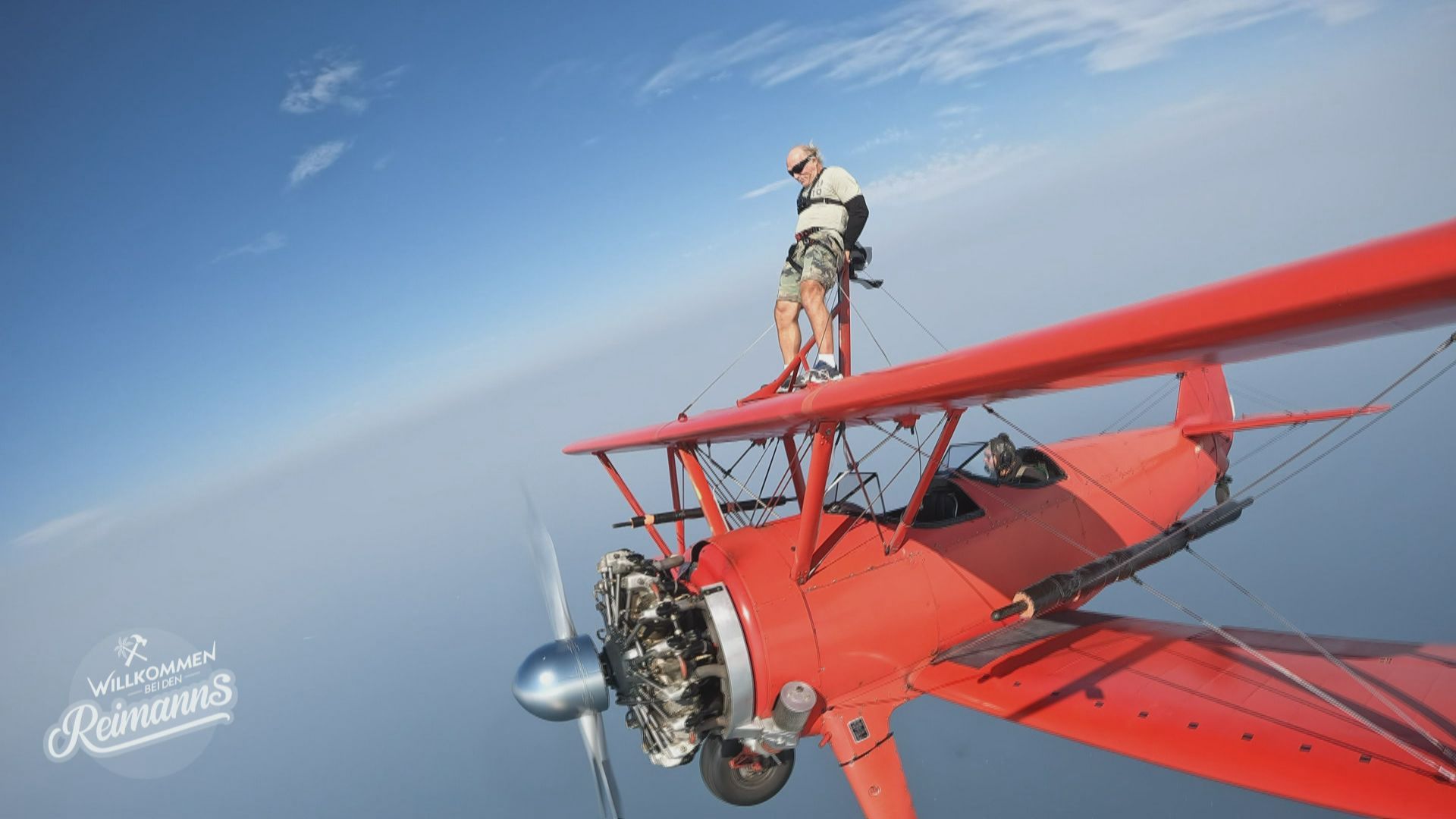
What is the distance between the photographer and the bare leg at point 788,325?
6.79 m

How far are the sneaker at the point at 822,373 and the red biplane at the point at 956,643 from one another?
459 millimetres

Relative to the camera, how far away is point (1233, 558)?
79625mm

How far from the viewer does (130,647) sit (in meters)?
16.2

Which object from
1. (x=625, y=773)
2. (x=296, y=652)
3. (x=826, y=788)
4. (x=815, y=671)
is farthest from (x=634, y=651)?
(x=296, y=652)

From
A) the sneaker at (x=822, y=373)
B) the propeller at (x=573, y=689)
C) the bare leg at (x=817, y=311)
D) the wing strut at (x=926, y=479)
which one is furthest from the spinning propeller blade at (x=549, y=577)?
the bare leg at (x=817, y=311)

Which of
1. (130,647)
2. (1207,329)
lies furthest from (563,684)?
(130,647)

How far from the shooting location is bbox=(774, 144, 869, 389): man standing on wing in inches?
249

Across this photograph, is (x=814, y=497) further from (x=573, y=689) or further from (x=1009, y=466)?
(x=1009, y=466)

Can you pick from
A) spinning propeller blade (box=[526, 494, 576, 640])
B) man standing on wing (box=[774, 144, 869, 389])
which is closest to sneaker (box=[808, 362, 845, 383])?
man standing on wing (box=[774, 144, 869, 389])

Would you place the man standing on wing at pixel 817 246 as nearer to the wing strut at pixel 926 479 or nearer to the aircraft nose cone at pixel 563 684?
the wing strut at pixel 926 479

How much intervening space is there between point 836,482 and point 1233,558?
9676cm

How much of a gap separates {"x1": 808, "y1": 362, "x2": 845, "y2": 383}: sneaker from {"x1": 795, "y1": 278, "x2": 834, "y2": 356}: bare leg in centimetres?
20

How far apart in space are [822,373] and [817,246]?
1369mm

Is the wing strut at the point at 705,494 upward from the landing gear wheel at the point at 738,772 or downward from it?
upward
